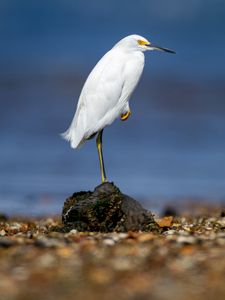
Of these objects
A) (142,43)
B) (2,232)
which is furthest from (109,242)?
(142,43)

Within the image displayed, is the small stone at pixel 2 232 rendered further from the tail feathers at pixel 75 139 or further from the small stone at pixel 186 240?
the small stone at pixel 186 240

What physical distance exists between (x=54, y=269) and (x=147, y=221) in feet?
11.8

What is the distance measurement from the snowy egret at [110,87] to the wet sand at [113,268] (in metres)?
3.24

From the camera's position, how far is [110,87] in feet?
36.6

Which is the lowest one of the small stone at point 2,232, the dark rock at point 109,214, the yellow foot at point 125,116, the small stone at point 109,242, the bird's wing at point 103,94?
the small stone at point 109,242

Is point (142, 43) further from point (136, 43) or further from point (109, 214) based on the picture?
point (109, 214)

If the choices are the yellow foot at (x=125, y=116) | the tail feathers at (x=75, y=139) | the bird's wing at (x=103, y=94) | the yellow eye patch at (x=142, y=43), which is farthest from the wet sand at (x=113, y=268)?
the yellow eye patch at (x=142, y=43)

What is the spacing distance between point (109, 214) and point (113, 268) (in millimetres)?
3306

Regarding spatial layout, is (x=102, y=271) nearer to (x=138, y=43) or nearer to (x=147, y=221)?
(x=147, y=221)

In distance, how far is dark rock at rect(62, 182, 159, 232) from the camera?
972cm

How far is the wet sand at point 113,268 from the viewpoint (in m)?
5.61

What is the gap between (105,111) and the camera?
37.2 ft

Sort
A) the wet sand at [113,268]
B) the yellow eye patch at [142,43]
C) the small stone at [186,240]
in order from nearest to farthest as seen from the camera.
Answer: the wet sand at [113,268], the small stone at [186,240], the yellow eye patch at [142,43]

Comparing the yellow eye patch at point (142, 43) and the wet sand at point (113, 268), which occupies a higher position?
the yellow eye patch at point (142, 43)
